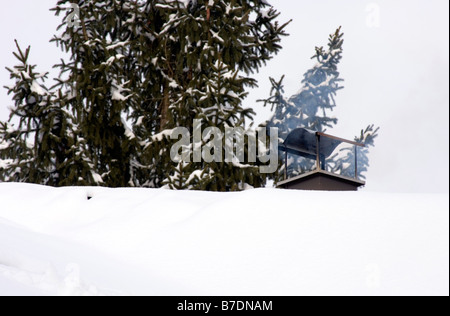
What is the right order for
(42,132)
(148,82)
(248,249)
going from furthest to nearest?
(148,82) < (42,132) < (248,249)

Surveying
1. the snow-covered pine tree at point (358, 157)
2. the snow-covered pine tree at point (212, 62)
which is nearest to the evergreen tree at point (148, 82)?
the snow-covered pine tree at point (212, 62)

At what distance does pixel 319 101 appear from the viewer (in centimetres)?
1889

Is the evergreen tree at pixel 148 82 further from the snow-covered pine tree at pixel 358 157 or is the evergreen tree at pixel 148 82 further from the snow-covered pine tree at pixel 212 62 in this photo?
the snow-covered pine tree at pixel 358 157

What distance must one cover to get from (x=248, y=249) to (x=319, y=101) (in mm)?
13914

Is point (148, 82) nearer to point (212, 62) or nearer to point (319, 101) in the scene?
point (212, 62)

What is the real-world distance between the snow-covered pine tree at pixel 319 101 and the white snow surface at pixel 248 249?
1096 centimetres

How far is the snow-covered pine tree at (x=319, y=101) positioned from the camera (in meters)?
17.7

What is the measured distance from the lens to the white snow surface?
16.1 ft

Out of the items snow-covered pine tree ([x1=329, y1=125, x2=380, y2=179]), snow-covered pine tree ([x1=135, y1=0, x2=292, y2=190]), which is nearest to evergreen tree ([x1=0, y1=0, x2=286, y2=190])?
snow-covered pine tree ([x1=135, y1=0, x2=292, y2=190])

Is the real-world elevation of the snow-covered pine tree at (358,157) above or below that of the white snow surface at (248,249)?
above

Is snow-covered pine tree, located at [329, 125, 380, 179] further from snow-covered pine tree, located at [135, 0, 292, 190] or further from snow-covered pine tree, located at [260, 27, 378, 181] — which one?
snow-covered pine tree, located at [135, 0, 292, 190]

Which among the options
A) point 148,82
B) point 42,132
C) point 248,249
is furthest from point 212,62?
point 248,249

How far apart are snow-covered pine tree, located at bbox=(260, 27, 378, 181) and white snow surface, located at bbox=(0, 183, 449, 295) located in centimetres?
1096
